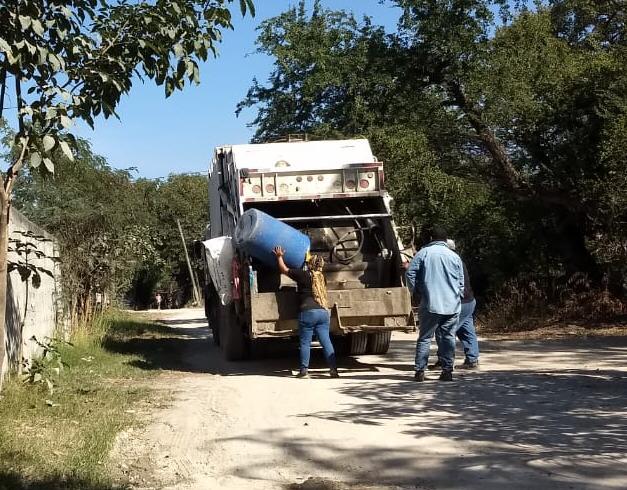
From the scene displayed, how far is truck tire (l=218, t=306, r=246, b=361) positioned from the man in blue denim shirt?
3221 mm

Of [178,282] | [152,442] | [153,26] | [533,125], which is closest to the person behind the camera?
[153,26]

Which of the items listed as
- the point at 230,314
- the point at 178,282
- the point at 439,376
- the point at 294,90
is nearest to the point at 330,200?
the point at 230,314

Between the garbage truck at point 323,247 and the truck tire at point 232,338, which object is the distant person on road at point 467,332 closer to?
the garbage truck at point 323,247

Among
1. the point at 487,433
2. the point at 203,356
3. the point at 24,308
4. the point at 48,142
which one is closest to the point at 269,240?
the point at 24,308

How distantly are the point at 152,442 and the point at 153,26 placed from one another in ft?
11.0

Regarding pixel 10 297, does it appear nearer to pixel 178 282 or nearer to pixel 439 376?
pixel 439 376

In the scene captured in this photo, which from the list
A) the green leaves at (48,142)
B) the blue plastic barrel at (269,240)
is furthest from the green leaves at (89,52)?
the blue plastic barrel at (269,240)

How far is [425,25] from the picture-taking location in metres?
18.8

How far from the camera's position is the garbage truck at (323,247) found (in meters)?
10.2

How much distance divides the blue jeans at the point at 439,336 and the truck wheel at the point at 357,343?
256 cm

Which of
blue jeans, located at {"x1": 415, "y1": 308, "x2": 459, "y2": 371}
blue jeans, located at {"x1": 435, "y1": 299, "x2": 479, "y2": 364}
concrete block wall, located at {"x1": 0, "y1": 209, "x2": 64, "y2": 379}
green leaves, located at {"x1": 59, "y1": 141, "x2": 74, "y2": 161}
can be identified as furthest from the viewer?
blue jeans, located at {"x1": 435, "y1": 299, "x2": 479, "y2": 364}

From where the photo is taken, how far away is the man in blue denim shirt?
9.11m

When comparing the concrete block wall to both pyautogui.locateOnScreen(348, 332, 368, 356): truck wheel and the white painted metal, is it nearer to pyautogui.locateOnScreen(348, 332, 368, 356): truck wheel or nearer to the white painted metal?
the white painted metal

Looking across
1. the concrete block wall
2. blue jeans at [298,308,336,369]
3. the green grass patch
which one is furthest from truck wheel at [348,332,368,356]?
the concrete block wall
